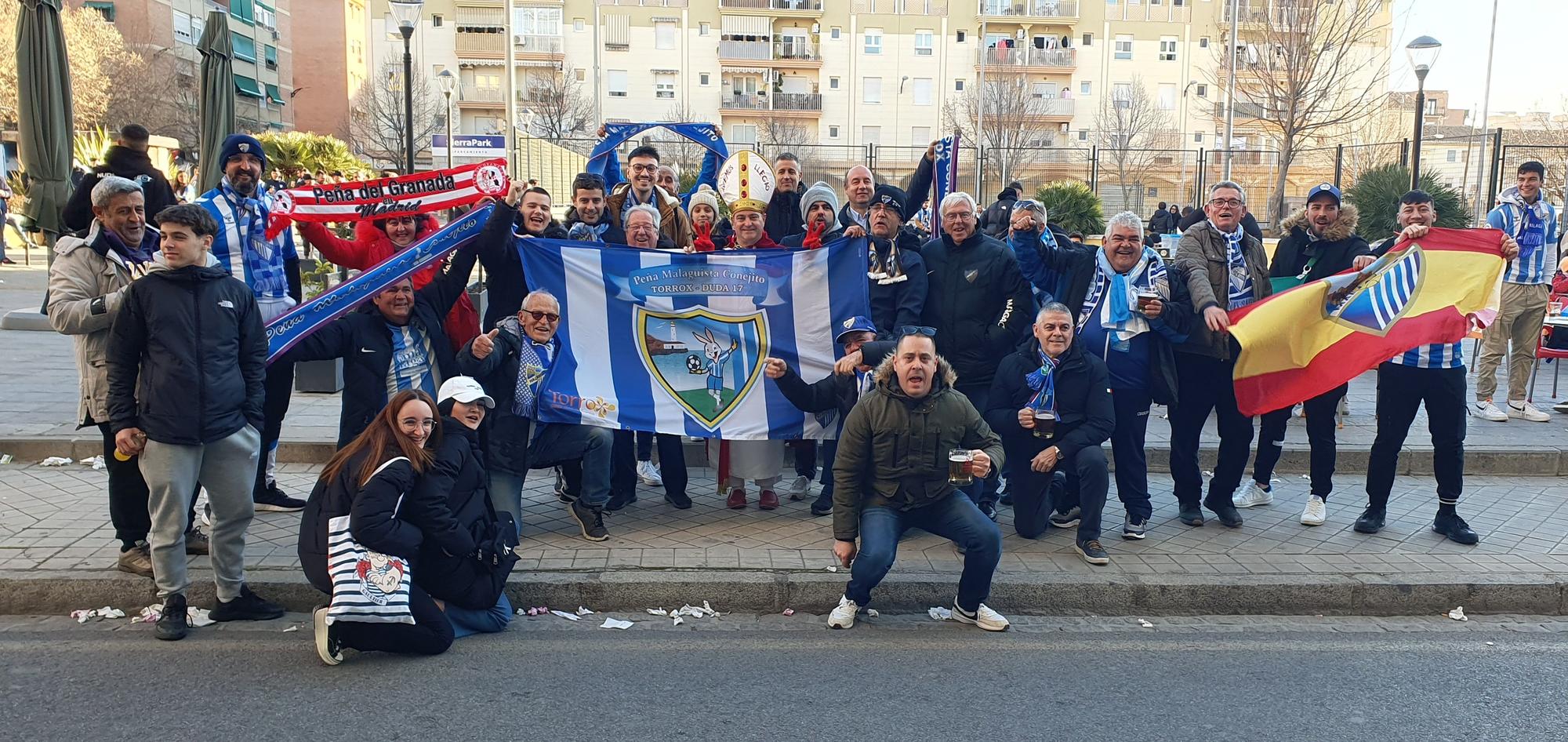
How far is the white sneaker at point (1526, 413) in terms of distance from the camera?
9641 millimetres

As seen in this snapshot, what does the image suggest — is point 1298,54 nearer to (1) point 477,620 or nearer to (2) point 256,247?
(2) point 256,247

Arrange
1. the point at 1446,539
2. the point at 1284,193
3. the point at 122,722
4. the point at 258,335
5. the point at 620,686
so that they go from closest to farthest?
the point at 122,722 → the point at 620,686 → the point at 258,335 → the point at 1446,539 → the point at 1284,193

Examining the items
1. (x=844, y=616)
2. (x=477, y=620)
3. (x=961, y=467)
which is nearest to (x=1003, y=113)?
(x=961, y=467)

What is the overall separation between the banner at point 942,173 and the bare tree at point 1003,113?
35.3m

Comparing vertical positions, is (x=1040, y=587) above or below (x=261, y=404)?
below

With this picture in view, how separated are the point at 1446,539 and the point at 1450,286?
4.97ft

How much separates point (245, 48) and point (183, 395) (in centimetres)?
6040

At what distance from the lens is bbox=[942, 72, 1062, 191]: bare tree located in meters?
47.6

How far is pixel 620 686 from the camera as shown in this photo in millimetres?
4520

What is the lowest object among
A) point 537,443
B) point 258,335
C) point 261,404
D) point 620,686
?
point 620,686

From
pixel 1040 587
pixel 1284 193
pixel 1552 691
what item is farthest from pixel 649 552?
pixel 1284 193

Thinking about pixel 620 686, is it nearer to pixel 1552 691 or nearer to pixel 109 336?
pixel 109 336

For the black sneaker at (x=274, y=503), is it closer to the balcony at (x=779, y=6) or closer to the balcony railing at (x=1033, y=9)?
the balcony at (x=779, y=6)

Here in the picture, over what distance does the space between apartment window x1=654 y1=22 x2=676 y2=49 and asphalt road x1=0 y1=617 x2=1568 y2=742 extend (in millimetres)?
53047
